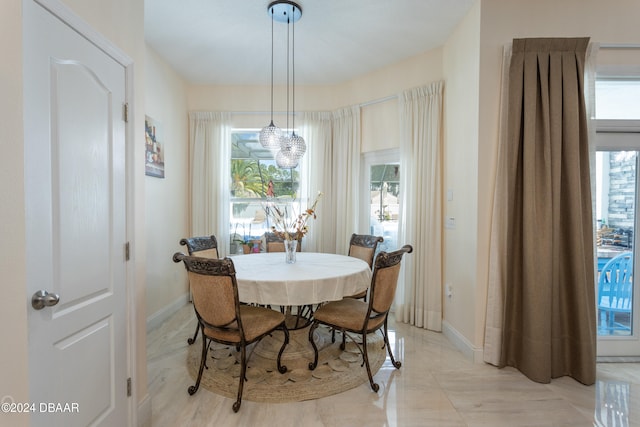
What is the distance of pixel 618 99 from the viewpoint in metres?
2.57

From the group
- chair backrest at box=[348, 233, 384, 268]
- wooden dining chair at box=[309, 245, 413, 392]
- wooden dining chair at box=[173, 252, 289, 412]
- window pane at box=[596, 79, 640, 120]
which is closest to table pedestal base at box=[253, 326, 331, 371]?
wooden dining chair at box=[309, 245, 413, 392]

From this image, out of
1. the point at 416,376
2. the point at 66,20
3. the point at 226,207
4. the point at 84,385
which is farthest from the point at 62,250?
the point at 226,207

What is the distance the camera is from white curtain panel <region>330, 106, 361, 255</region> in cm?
402

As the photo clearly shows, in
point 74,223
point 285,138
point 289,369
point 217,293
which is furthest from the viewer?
point 285,138

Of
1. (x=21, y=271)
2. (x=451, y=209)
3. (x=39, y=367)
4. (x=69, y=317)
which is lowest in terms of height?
(x=39, y=367)

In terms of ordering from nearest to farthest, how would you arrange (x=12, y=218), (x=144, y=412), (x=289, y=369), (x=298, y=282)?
(x=12, y=218) < (x=144, y=412) < (x=298, y=282) < (x=289, y=369)

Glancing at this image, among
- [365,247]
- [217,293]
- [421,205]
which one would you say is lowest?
[217,293]

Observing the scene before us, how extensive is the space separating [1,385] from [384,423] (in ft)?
6.10

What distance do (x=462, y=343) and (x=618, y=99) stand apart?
8.40 ft

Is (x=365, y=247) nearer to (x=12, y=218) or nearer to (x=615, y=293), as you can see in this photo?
(x=615, y=293)

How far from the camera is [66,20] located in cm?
127

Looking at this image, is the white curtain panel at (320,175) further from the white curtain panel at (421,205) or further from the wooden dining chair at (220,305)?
the wooden dining chair at (220,305)

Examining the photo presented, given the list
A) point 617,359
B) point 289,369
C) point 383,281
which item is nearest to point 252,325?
point 289,369

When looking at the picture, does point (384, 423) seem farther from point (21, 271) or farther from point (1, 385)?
point (21, 271)
